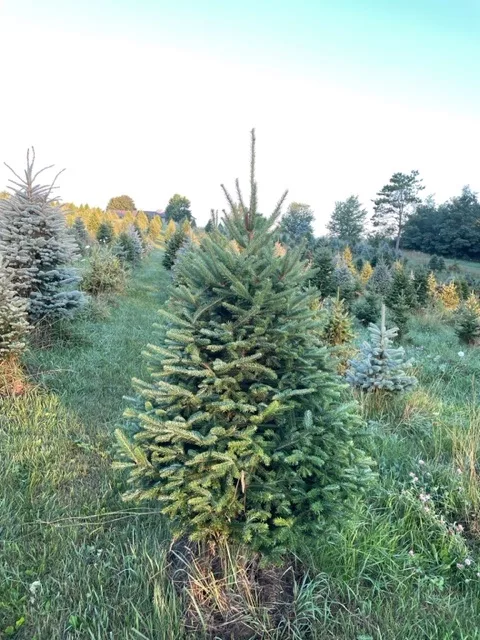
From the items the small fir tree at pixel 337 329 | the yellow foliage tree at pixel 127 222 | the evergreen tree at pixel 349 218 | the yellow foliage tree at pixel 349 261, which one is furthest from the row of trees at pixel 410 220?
the small fir tree at pixel 337 329

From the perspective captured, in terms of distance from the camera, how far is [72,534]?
2311mm

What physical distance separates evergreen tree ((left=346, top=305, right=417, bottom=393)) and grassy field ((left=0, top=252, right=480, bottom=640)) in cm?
46

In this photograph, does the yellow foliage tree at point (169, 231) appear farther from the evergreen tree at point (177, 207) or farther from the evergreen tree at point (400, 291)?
the evergreen tree at point (177, 207)

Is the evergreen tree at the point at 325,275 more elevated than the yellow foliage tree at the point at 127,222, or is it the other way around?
the yellow foliage tree at the point at 127,222

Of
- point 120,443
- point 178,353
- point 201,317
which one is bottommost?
point 120,443

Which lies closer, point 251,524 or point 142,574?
point 251,524

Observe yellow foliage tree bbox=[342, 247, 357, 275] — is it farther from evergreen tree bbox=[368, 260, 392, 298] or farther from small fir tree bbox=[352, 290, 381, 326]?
small fir tree bbox=[352, 290, 381, 326]

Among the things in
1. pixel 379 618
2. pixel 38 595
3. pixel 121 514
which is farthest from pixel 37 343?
pixel 379 618

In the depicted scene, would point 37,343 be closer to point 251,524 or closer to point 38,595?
point 38,595

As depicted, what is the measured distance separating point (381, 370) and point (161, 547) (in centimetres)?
304

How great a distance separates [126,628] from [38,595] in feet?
1.54

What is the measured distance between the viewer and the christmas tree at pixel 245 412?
1.79 metres

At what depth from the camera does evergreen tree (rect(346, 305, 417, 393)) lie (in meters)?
4.45

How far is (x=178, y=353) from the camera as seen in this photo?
Result: 1925 mm
